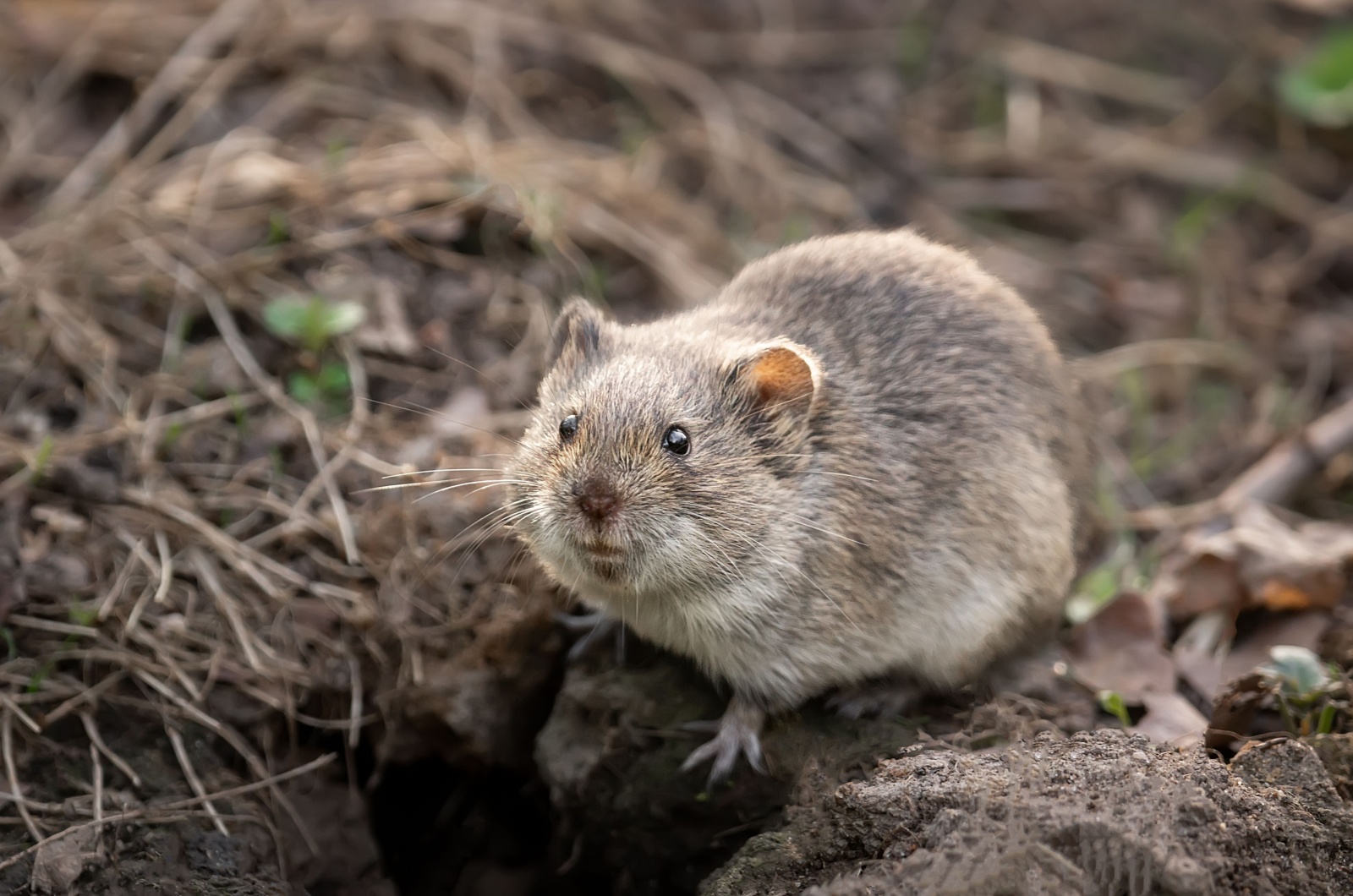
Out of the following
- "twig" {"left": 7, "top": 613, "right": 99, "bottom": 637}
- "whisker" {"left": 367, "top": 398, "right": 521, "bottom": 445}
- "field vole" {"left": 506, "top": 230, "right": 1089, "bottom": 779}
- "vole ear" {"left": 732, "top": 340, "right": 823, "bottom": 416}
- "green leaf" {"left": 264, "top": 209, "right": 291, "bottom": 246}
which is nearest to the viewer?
"field vole" {"left": 506, "top": 230, "right": 1089, "bottom": 779}

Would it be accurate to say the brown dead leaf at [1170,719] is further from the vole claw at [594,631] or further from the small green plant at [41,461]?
the small green plant at [41,461]

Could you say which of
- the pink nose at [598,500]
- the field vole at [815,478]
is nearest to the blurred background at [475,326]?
the field vole at [815,478]

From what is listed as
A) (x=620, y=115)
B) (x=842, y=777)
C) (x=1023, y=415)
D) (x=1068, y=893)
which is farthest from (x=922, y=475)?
(x=620, y=115)

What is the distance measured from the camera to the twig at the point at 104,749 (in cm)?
392

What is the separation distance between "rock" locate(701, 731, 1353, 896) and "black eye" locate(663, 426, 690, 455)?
1095mm

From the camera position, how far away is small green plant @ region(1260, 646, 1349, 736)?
3.74 meters

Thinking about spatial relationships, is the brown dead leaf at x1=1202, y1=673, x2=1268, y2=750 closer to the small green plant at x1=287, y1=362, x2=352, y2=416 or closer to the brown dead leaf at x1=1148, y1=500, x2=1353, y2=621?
the brown dead leaf at x1=1148, y1=500, x2=1353, y2=621

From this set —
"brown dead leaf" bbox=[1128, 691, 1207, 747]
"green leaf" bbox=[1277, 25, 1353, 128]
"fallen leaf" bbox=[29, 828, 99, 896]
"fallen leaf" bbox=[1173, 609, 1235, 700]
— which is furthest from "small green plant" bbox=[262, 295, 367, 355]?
"green leaf" bbox=[1277, 25, 1353, 128]

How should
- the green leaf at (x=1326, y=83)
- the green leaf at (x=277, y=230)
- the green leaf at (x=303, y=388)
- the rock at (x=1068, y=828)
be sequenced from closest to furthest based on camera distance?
1. the rock at (x=1068, y=828)
2. the green leaf at (x=303, y=388)
3. the green leaf at (x=277, y=230)
4. the green leaf at (x=1326, y=83)

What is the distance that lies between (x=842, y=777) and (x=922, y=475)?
105 cm

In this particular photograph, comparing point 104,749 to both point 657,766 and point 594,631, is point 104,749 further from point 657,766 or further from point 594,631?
point 657,766

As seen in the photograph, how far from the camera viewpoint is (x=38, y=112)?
6.21 m

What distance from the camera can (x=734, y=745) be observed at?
391cm

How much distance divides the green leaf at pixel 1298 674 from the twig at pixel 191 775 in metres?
3.39
